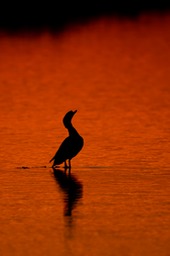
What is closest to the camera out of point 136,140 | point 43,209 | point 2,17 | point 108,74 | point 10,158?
point 43,209

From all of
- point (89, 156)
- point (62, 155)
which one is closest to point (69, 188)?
point (62, 155)

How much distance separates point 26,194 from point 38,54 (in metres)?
32.1

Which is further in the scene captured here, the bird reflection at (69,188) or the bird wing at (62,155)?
the bird wing at (62,155)

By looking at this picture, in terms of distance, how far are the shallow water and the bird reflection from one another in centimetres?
2

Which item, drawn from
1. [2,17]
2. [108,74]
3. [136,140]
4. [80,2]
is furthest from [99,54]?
[80,2]

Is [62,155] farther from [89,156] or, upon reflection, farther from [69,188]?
[69,188]

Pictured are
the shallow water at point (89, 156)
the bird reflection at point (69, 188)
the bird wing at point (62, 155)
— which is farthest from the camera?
the bird wing at point (62, 155)

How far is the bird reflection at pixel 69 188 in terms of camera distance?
1586cm

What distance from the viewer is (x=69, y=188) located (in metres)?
17.4

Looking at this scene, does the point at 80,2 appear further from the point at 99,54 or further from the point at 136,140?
the point at 136,140

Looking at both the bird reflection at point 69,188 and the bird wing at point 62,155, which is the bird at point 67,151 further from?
the bird reflection at point 69,188

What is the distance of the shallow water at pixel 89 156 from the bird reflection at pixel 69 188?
2 centimetres

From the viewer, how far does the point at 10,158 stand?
20.5 metres

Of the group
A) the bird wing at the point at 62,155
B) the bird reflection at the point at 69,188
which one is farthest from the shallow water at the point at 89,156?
the bird wing at the point at 62,155
